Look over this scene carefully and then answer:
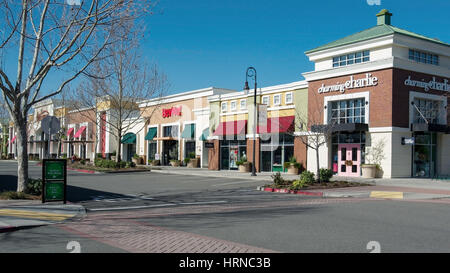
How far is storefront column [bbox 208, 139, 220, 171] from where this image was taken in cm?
4003

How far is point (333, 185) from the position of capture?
70.2 ft

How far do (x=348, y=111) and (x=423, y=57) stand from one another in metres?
6.26

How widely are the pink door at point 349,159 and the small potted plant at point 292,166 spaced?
124 inches

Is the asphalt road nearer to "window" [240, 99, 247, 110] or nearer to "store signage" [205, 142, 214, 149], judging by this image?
"window" [240, 99, 247, 110]

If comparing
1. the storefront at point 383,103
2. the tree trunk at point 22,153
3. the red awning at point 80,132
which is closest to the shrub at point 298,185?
the storefront at point 383,103

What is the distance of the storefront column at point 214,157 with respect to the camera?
4003 centimetres

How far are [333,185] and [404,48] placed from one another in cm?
1248

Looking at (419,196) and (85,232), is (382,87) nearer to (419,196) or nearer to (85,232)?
(419,196)

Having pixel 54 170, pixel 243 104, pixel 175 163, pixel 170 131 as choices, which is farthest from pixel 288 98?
pixel 54 170

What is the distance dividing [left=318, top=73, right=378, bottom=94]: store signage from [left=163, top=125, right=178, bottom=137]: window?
67.7 ft

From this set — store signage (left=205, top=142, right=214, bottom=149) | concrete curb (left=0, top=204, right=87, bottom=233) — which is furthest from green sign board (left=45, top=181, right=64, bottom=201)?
store signage (left=205, top=142, right=214, bottom=149)

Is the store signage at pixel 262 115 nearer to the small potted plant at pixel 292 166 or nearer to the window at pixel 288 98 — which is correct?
the window at pixel 288 98

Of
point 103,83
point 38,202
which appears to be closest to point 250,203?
point 38,202

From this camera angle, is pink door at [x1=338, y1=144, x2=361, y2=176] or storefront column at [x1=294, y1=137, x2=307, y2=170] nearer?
pink door at [x1=338, y1=144, x2=361, y2=176]
